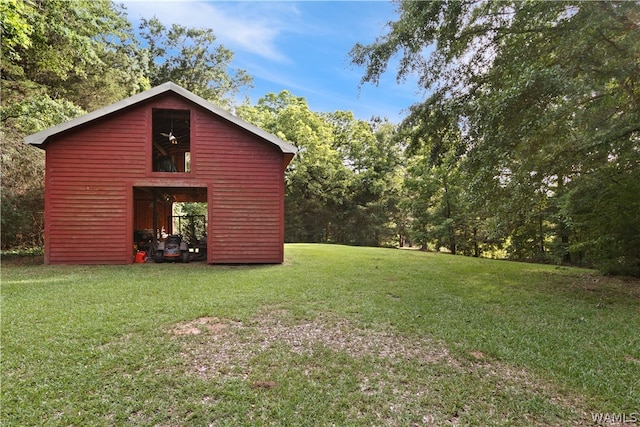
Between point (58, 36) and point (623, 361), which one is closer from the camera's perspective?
point (623, 361)

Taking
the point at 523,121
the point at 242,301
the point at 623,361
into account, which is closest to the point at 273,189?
the point at 242,301

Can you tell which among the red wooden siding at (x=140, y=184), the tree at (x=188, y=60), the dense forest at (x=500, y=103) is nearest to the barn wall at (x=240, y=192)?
the red wooden siding at (x=140, y=184)

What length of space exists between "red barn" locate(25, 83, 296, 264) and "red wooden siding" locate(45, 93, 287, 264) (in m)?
0.03

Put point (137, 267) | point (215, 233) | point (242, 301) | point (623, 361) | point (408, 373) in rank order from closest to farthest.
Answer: point (408, 373) → point (623, 361) → point (242, 301) → point (137, 267) → point (215, 233)

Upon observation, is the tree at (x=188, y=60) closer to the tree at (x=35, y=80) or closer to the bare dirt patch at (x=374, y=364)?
the tree at (x=35, y=80)

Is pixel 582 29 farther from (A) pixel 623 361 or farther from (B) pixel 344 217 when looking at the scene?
(B) pixel 344 217

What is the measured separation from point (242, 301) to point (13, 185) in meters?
11.2

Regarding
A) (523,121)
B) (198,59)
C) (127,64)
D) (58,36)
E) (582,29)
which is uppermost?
(198,59)

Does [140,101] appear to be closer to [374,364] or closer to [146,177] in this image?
[146,177]

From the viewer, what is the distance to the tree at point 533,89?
20.3 ft

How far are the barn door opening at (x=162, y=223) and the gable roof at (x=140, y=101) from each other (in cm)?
256

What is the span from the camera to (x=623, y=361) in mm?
3691

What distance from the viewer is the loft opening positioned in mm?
10602

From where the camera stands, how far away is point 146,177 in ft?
32.4
